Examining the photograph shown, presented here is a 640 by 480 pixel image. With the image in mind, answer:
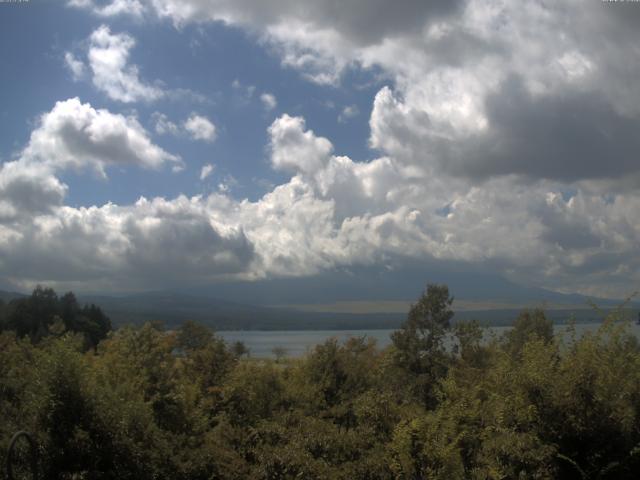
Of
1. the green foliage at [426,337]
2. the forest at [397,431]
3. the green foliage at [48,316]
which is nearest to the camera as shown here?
the forest at [397,431]

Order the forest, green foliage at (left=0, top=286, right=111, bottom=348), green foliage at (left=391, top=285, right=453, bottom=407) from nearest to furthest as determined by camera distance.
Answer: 1. the forest
2. green foliage at (left=391, top=285, right=453, bottom=407)
3. green foliage at (left=0, top=286, right=111, bottom=348)

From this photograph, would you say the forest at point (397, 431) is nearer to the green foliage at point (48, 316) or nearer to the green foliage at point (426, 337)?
the green foliage at point (426, 337)

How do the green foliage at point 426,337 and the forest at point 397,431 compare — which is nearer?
the forest at point 397,431

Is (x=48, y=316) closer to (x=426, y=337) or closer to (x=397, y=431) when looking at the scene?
(x=426, y=337)

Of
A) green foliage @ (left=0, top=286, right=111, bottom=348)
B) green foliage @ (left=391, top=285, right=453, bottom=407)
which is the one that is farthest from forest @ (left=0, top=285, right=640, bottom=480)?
green foliage @ (left=0, top=286, right=111, bottom=348)

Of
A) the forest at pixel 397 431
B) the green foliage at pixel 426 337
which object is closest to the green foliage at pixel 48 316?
the green foliage at pixel 426 337

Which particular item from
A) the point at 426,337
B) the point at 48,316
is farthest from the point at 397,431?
the point at 48,316

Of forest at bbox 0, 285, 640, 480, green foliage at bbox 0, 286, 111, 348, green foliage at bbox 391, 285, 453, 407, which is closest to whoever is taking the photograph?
forest at bbox 0, 285, 640, 480

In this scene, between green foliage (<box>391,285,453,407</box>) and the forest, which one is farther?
green foliage (<box>391,285,453,407</box>)

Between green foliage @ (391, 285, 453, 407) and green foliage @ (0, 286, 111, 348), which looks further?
green foliage @ (0, 286, 111, 348)

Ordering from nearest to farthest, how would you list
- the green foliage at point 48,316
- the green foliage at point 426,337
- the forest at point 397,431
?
1. the forest at point 397,431
2. the green foliage at point 426,337
3. the green foliage at point 48,316

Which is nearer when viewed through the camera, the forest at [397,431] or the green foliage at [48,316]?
the forest at [397,431]

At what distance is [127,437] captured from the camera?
13266 mm

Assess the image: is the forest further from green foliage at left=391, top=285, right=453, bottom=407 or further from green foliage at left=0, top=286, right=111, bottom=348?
green foliage at left=0, top=286, right=111, bottom=348
